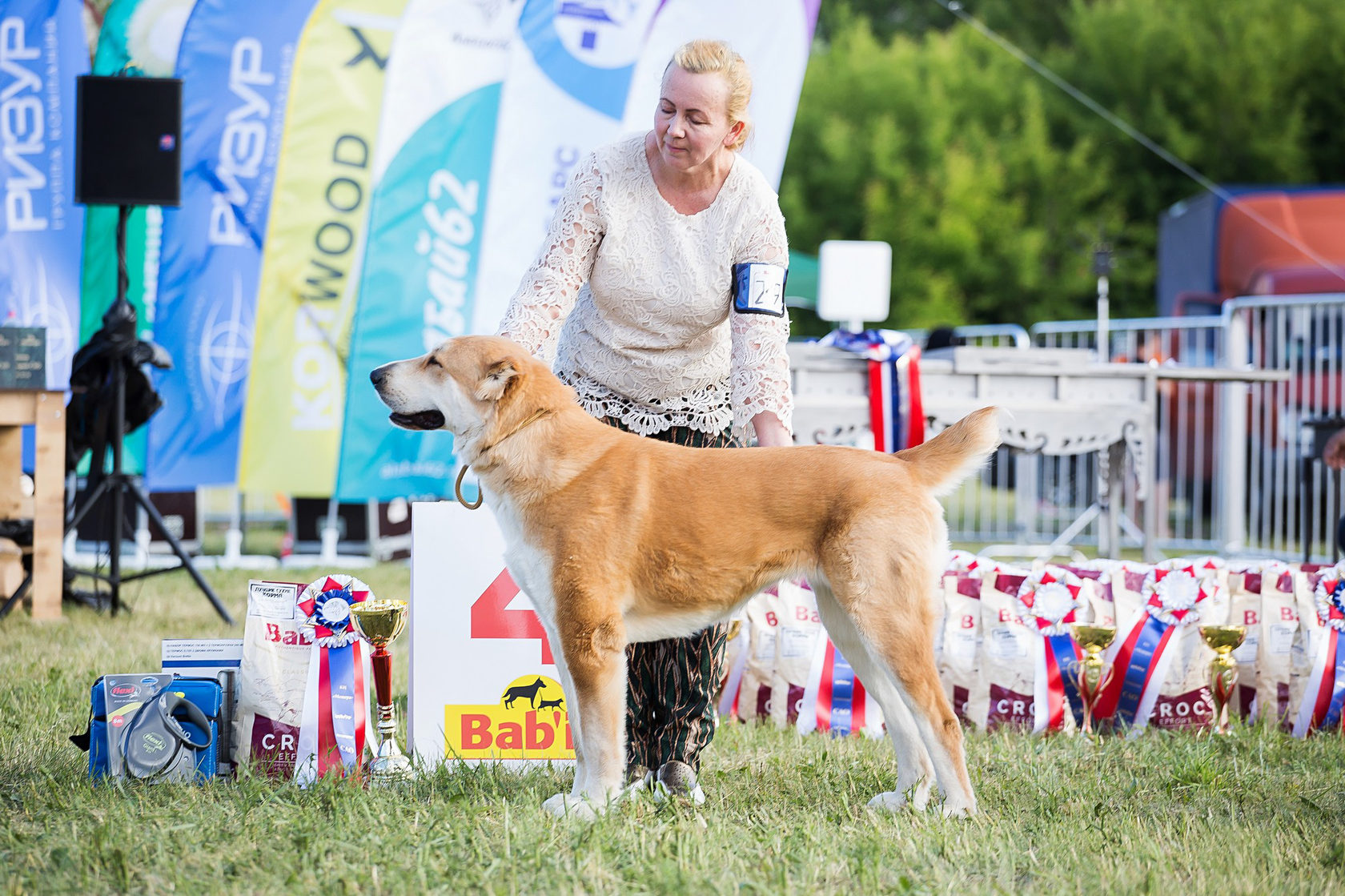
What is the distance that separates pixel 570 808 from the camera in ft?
9.56

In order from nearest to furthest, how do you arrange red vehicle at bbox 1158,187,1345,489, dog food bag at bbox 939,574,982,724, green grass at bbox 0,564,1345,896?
green grass at bbox 0,564,1345,896
dog food bag at bbox 939,574,982,724
red vehicle at bbox 1158,187,1345,489

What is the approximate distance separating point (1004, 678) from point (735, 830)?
1730 millimetres

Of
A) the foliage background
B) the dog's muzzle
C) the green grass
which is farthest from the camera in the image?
the foliage background

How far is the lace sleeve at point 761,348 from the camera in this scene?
318 centimetres

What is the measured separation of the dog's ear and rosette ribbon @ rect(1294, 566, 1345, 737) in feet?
10.4

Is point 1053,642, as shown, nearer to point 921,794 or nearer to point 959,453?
point 921,794

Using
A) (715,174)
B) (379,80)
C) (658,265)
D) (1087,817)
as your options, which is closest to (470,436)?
(658,265)

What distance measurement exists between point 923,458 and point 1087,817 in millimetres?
1053

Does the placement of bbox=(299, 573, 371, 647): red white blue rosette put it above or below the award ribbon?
above

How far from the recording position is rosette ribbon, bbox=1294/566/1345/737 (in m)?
4.16

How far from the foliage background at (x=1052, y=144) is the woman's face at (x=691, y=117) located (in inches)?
816

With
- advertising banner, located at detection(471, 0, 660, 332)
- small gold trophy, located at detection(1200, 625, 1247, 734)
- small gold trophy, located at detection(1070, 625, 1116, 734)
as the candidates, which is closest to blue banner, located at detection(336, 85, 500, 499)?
advertising banner, located at detection(471, 0, 660, 332)

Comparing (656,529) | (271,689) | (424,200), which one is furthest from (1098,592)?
(424,200)

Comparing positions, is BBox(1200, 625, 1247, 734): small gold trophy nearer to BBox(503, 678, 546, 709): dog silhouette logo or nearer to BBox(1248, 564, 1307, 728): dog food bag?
BBox(1248, 564, 1307, 728): dog food bag
